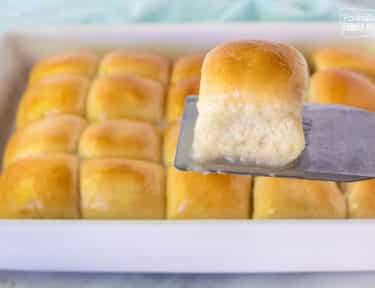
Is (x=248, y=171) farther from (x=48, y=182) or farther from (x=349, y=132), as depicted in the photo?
(x=48, y=182)

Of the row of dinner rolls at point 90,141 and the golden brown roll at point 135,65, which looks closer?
the row of dinner rolls at point 90,141

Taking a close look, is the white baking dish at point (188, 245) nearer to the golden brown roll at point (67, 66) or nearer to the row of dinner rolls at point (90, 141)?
the row of dinner rolls at point (90, 141)

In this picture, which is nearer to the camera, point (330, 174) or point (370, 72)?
point (330, 174)

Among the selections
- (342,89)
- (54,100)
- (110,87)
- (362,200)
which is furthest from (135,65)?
(362,200)

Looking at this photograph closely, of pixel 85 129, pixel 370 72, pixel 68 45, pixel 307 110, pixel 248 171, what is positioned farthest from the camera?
pixel 68 45

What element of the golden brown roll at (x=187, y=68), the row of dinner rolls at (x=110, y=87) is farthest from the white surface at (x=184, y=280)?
the golden brown roll at (x=187, y=68)

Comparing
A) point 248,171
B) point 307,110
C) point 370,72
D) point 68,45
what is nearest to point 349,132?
point 307,110
